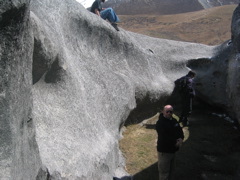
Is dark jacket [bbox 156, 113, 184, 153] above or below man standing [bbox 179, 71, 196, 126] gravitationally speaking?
above

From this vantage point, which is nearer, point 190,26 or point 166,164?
point 166,164

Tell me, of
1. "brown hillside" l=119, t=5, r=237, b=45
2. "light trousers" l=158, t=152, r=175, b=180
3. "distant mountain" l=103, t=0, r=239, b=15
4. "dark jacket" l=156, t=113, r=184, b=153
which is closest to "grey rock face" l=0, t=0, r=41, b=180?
"dark jacket" l=156, t=113, r=184, b=153

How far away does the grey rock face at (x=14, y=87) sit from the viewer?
2992 millimetres

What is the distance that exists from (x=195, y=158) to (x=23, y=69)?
5896 mm

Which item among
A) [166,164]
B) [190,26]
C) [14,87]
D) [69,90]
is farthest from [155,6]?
[14,87]

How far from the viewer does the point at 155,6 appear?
6084cm

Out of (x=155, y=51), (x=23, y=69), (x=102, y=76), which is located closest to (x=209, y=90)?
(x=155, y=51)

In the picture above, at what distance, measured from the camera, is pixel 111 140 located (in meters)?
7.02

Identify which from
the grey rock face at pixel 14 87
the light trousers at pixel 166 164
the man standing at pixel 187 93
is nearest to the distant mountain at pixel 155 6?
the man standing at pixel 187 93

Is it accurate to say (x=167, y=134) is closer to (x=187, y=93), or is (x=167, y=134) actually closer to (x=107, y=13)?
(x=187, y=93)

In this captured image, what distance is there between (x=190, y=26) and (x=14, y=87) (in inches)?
1659

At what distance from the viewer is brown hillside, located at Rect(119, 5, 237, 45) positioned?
38.4 metres

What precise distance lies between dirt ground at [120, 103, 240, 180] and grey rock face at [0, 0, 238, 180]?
597mm

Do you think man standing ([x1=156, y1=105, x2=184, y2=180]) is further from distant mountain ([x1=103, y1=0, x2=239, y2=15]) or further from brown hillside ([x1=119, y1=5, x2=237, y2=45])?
distant mountain ([x1=103, y1=0, x2=239, y2=15])
